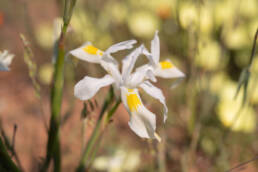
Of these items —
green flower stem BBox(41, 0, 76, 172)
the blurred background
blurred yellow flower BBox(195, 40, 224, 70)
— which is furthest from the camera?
blurred yellow flower BBox(195, 40, 224, 70)

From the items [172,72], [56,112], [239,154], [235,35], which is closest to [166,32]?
[235,35]

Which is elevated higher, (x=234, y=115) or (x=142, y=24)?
(x=142, y=24)

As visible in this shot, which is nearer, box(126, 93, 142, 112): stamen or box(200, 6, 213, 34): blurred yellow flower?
box(126, 93, 142, 112): stamen

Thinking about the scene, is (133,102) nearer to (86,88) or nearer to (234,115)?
(86,88)

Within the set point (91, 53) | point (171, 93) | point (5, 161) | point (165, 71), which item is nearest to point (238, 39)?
point (171, 93)

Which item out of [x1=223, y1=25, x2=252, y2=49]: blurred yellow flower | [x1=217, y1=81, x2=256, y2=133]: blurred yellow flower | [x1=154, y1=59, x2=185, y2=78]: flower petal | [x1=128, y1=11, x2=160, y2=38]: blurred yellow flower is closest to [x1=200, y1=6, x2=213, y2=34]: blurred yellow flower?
[x1=223, y1=25, x2=252, y2=49]: blurred yellow flower

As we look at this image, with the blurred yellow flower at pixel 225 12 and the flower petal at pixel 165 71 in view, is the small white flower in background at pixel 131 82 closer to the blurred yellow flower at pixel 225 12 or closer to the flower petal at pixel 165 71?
the flower petal at pixel 165 71

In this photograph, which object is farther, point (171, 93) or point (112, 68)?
point (171, 93)

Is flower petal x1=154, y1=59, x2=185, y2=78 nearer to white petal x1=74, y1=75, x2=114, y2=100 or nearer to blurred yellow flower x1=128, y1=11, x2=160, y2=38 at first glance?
white petal x1=74, y1=75, x2=114, y2=100
